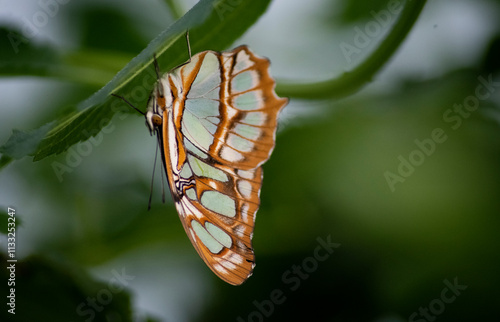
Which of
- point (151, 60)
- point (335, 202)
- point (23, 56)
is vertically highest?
point (23, 56)

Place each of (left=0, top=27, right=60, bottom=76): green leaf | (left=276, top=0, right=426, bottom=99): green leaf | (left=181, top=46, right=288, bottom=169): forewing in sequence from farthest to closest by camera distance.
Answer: (left=0, top=27, right=60, bottom=76): green leaf → (left=276, top=0, right=426, bottom=99): green leaf → (left=181, top=46, right=288, bottom=169): forewing

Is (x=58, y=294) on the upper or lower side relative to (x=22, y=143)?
lower

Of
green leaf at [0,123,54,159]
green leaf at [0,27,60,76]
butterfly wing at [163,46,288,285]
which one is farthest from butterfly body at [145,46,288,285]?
green leaf at [0,27,60,76]

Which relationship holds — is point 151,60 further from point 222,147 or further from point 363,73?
point 363,73

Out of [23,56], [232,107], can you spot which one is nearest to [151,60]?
[232,107]

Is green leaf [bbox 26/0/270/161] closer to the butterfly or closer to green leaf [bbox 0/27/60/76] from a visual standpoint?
the butterfly

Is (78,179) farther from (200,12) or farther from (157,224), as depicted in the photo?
(200,12)
